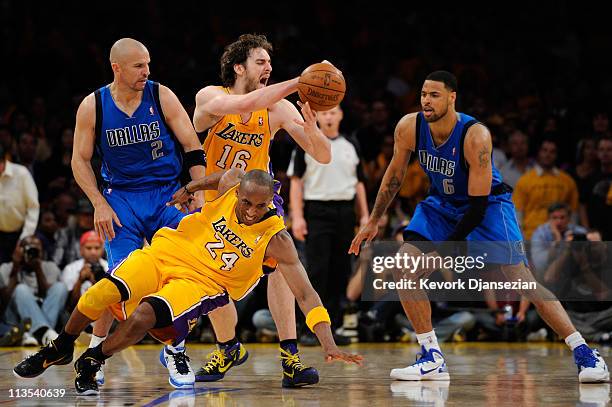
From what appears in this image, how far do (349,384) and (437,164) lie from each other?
1496mm

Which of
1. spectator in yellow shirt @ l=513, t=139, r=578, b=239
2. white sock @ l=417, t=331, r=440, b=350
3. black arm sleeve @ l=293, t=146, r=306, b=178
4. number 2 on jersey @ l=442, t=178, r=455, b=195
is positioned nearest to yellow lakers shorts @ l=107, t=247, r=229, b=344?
white sock @ l=417, t=331, r=440, b=350

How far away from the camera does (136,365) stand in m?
7.88

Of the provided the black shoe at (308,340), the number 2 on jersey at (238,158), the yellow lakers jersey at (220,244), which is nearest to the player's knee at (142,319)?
the yellow lakers jersey at (220,244)

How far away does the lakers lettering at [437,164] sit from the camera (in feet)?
23.1

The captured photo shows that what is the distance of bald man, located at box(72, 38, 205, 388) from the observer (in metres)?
6.62

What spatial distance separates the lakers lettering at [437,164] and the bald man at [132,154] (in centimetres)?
144

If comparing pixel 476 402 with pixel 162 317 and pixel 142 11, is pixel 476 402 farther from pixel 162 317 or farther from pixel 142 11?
pixel 142 11

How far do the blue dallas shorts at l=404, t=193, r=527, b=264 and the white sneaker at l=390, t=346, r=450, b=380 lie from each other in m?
0.72

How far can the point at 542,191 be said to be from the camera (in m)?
11.1

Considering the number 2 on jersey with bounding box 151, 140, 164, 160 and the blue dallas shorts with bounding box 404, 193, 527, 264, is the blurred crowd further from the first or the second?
the number 2 on jersey with bounding box 151, 140, 164, 160

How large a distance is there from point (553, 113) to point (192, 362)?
250 inches

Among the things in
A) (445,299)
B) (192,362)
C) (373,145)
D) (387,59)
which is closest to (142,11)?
(387,59)

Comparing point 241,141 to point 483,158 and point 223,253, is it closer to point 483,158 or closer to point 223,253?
point 223,253

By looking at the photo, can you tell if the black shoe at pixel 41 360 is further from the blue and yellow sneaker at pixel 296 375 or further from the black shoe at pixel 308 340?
the black shoe at pixel 308 340
